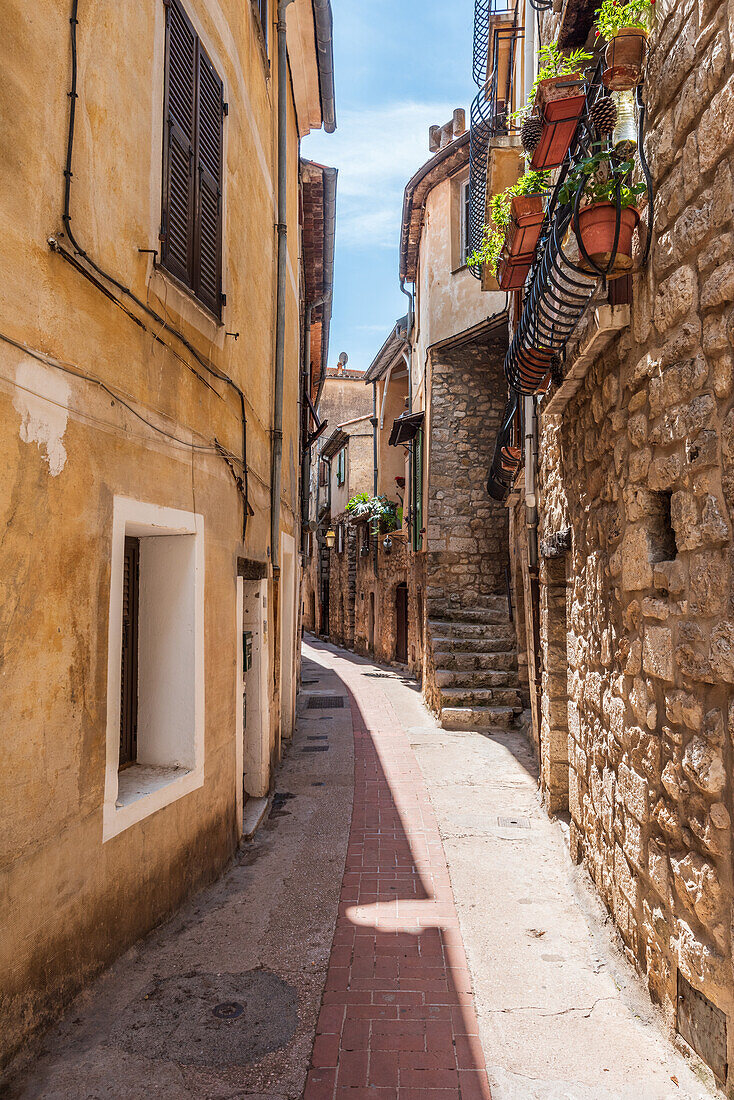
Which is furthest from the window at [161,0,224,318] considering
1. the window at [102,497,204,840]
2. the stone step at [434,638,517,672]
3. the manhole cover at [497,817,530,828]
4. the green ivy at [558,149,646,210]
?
the stone step at [434,638,517,672]

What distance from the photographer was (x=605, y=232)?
3.28 metres

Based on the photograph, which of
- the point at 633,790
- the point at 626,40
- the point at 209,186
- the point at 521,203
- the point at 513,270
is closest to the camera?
the point at 626,40

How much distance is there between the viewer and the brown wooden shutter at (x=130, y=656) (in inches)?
167

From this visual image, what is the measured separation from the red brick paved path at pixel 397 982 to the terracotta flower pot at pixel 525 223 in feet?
14.9

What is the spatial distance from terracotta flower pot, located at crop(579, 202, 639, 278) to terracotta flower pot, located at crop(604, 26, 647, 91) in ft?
2.00

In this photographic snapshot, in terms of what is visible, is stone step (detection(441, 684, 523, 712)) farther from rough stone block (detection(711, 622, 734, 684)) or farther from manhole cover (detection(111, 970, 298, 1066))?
rough stone block (detection(711, 622, 734, 684))

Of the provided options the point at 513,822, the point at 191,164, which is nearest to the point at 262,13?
the point at 191,164

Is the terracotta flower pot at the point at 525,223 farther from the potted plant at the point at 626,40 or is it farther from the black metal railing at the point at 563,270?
the potted plant at the point at 626,40

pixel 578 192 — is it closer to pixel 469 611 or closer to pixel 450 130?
pixel 469 611

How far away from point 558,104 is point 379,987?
192 inches

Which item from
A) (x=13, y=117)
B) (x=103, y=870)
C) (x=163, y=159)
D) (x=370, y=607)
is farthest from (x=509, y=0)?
(x=370, y=607)

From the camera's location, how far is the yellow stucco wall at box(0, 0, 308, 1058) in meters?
2.68

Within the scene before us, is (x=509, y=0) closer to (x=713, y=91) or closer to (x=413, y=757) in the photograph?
(x=713, y=91)

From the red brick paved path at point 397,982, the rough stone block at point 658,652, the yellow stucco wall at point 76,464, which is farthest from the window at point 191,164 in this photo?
the red brick paved path at point 397,982
